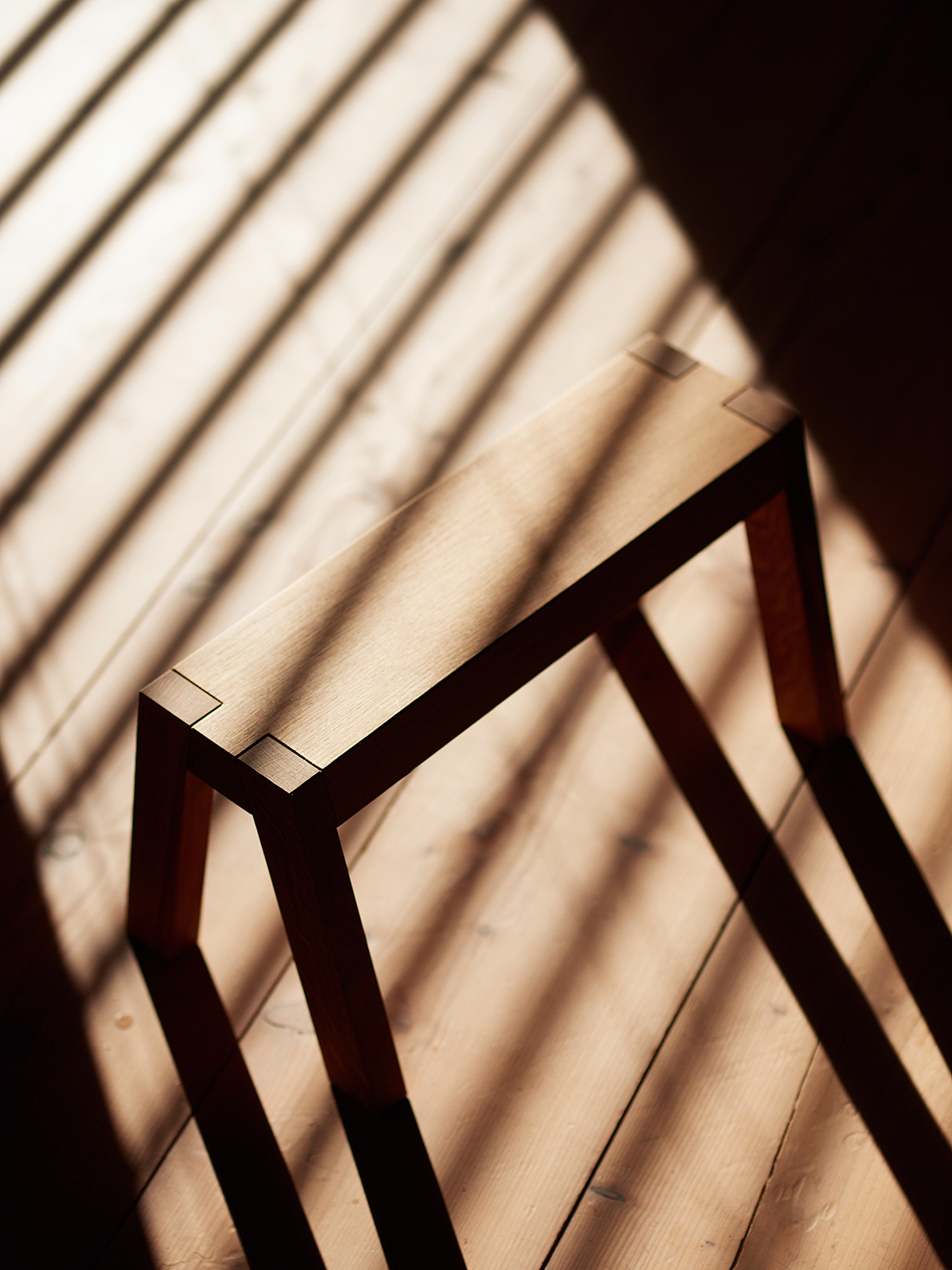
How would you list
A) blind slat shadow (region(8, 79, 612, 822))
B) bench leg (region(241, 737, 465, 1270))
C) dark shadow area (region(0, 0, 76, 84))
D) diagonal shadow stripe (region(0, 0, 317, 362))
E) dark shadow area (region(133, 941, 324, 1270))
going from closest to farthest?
1. bench leg (region(241, 737, 465, 1270))
2. dark shadow area (region(133, 941, 324, 1270))
3. blind slat shadow (region(8, 79, 612, 822))
4. diagonal shadow stripe (region(0, 0, 317, 362))
5. dark shadow area (region(0, 0, 76, 84))

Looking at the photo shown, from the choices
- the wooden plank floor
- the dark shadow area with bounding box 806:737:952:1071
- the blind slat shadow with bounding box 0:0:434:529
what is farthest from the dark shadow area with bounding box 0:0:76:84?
the dark shadow area with bounding box 806:737:952:1071

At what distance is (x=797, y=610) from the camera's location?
1099 millimetres

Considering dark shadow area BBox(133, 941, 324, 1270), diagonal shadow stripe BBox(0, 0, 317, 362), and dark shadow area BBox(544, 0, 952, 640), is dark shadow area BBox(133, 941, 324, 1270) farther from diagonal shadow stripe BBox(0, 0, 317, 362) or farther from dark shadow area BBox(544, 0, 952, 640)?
diagonal shadow stripe BBox(0, 0, 317, 362)

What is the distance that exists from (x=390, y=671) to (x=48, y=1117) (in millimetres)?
504

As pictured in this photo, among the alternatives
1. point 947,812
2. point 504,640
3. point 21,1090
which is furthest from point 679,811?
point 21,1090

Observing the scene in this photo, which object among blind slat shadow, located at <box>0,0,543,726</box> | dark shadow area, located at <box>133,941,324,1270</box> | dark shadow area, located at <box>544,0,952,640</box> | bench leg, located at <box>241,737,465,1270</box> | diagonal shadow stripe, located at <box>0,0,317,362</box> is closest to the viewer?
bench leg, located at <box>241,737,465,1270</box>

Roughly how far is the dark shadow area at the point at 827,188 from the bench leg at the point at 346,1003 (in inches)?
29.6

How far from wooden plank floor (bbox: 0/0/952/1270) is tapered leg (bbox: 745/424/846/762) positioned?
50 mm

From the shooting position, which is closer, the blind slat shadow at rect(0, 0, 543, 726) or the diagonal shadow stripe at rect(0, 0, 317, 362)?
the blind slat shadow at rect(0, 0, 543, 726)

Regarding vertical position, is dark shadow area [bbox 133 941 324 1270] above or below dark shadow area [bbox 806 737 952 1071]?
below

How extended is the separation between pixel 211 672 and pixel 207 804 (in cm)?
14

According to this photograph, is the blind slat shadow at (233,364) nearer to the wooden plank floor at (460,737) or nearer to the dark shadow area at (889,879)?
the wooden plank floor at (460,737)

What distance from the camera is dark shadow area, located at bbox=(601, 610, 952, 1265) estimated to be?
0.95 m

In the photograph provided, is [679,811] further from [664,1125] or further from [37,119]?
[37,119]
